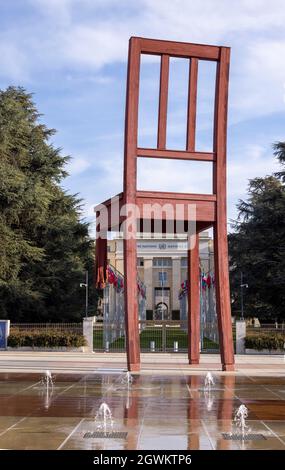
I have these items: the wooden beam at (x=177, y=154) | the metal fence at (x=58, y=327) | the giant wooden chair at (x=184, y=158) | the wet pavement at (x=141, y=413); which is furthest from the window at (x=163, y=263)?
the wet pavement at (x=141, y=413)

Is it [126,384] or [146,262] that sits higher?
[146,262]

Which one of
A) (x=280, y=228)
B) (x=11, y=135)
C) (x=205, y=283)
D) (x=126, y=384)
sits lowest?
(x=126, y=384)

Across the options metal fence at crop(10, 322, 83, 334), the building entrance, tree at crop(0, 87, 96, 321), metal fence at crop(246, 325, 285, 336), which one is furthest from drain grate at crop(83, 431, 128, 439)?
the building entrance

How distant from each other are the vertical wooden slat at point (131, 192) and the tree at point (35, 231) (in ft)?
71.2

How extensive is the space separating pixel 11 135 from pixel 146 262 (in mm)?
53407

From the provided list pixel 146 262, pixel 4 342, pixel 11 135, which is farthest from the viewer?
pixel 146 262

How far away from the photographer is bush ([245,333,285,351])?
26906 millimetres

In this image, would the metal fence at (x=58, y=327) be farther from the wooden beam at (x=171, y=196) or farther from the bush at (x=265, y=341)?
the wooden beam at (x=171, y=196)

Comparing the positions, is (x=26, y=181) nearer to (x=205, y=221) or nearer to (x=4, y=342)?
(x=4, y=342)

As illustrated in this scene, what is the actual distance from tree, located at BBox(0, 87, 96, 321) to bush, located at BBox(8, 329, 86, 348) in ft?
27.0

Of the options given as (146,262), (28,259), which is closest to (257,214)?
(28,259)

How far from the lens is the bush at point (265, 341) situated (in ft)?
88.3

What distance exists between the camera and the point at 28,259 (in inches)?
1554
